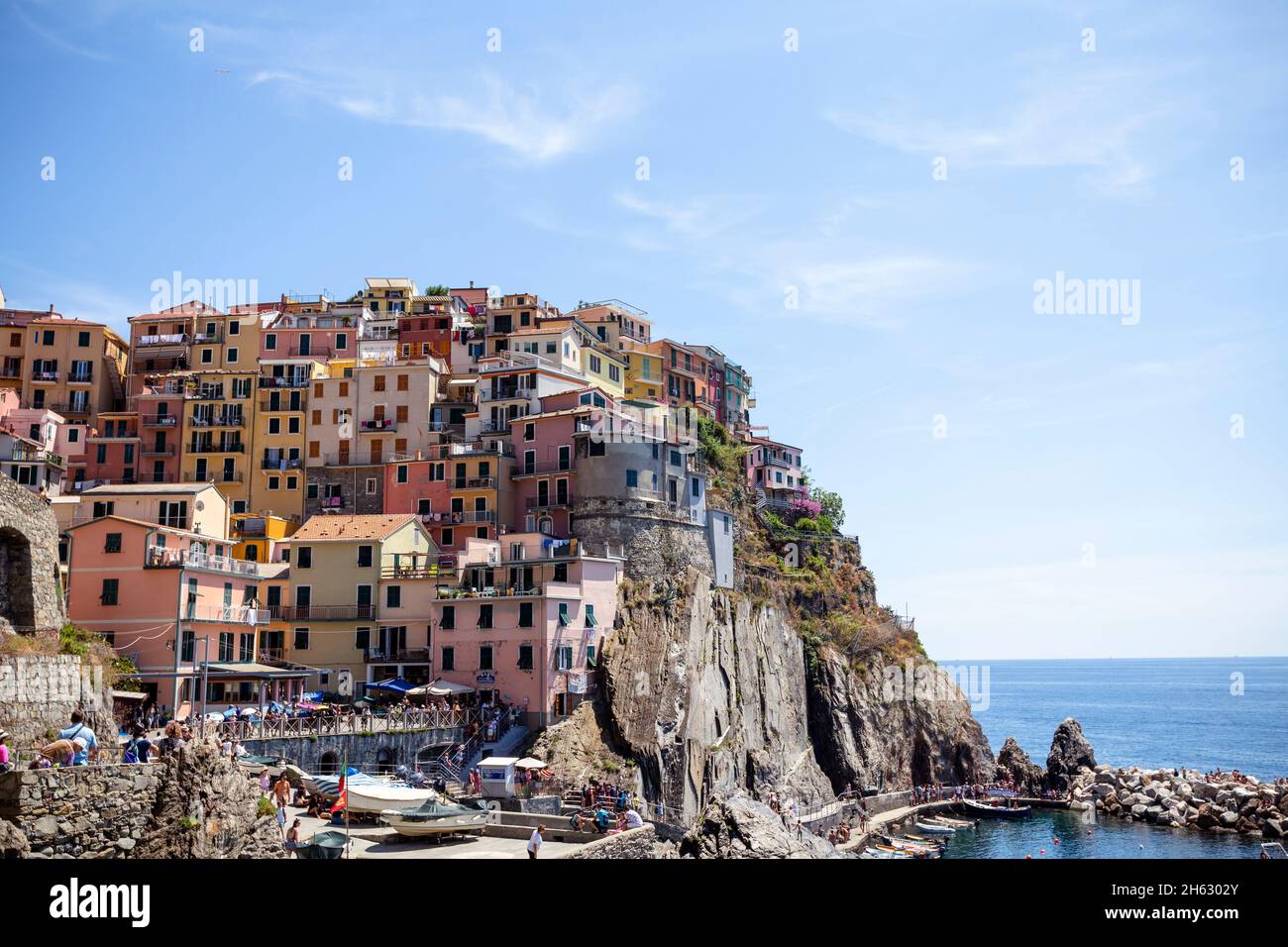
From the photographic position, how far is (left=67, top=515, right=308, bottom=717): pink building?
52469 millimetres

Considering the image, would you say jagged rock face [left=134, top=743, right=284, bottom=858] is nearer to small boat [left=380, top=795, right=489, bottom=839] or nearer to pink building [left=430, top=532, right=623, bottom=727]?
small boat [left=380, top=795, right=489, bottom=839]

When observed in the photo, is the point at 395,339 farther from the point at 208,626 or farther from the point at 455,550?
the point at 208,626

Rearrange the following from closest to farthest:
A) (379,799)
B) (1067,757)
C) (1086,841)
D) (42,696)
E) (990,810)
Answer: (42,696) → (379,799) → (1086,841) → (990,810) → (1067,757)

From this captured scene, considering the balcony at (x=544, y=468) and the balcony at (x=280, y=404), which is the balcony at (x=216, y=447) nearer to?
the balcony at (x=280, y=404)

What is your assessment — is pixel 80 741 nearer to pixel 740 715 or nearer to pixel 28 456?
pixel 740 715

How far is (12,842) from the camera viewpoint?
2256 cm

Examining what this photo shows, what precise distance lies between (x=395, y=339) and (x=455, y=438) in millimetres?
15133

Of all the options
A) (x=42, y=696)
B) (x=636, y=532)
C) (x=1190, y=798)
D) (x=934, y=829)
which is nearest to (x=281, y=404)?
(x=636, y=532)

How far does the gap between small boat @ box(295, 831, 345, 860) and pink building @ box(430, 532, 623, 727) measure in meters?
28.9

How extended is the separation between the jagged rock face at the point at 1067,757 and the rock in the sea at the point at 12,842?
91584 mm

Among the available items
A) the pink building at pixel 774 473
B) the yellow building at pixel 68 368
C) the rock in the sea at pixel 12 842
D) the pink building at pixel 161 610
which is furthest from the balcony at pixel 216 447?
the rock in the sea at pixel 12 842

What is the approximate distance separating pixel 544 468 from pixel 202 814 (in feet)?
153

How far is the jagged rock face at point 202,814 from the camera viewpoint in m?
26.0
